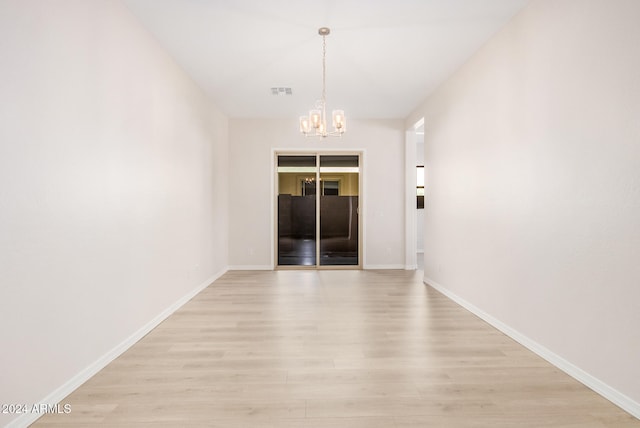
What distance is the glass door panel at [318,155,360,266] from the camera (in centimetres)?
661

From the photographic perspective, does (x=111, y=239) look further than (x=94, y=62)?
Yes

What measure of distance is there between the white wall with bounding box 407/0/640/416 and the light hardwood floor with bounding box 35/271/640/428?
326 mm

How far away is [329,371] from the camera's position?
2334 millimetres

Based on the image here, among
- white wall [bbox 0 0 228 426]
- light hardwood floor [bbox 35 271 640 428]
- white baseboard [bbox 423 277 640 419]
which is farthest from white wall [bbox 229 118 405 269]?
white baseboard [bbox 423 277 640 419]

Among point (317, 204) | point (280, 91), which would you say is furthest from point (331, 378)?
point (317, 204)

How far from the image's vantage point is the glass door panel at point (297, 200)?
6594mm

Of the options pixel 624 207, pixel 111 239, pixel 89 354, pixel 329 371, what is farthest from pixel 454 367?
pixel 111 239

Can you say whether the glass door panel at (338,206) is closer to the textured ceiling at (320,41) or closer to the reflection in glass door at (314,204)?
the reflection in glass door at (314,204)

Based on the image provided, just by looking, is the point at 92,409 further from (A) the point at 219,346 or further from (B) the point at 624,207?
(B) the point at 624,207

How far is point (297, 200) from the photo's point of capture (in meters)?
6.61

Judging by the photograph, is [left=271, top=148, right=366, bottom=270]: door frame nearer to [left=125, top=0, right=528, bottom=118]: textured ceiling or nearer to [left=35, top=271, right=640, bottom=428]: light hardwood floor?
[left=125, top=0, right=528, bottom=118]: textured ceiling

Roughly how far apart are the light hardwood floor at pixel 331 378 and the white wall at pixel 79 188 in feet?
1.19

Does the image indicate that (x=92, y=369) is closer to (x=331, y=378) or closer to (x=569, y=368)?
(x=331, y=378)

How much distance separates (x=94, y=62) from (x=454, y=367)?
3.39 meters
